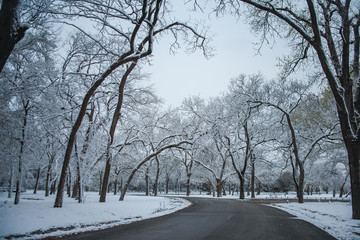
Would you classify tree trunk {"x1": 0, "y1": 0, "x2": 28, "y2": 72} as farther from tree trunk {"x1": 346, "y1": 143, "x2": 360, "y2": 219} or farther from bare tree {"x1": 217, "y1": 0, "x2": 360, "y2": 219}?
tree trunk {"x1": 346, "y1": 143, "x2": 360, "y2": 219}

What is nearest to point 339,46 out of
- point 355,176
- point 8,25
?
point 355,176

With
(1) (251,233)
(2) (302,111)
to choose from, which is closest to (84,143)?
(1) (251,233)

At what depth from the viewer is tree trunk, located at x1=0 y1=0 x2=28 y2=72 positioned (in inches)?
209

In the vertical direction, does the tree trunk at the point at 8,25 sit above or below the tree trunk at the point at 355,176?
above

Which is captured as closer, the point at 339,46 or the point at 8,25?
the point at 8,25

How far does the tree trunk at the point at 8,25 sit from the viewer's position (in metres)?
5.30

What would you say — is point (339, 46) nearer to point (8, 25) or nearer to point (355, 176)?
point (355, 176)

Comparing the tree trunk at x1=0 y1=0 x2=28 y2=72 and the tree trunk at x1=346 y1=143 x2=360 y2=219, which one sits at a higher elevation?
the tree trunk at x1=0 y1=0 x2=28 y2=72

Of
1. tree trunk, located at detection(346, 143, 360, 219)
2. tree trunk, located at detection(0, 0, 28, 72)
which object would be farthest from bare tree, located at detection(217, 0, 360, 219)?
tree trunk, located at detection(0, 0, 28, 72)

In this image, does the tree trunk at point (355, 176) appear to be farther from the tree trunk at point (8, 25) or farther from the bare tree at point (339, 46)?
the tree trunk at point (8, 25)

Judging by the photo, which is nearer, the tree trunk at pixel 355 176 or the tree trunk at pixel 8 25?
the tree trunk at pixel 8 25

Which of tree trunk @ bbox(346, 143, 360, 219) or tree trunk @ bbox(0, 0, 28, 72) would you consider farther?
tree trunk @ bbox(346, 143, 360, 219)

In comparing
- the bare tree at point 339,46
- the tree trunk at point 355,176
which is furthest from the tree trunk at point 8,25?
the tree trunk at point 355,176

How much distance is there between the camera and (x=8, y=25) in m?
5.33
